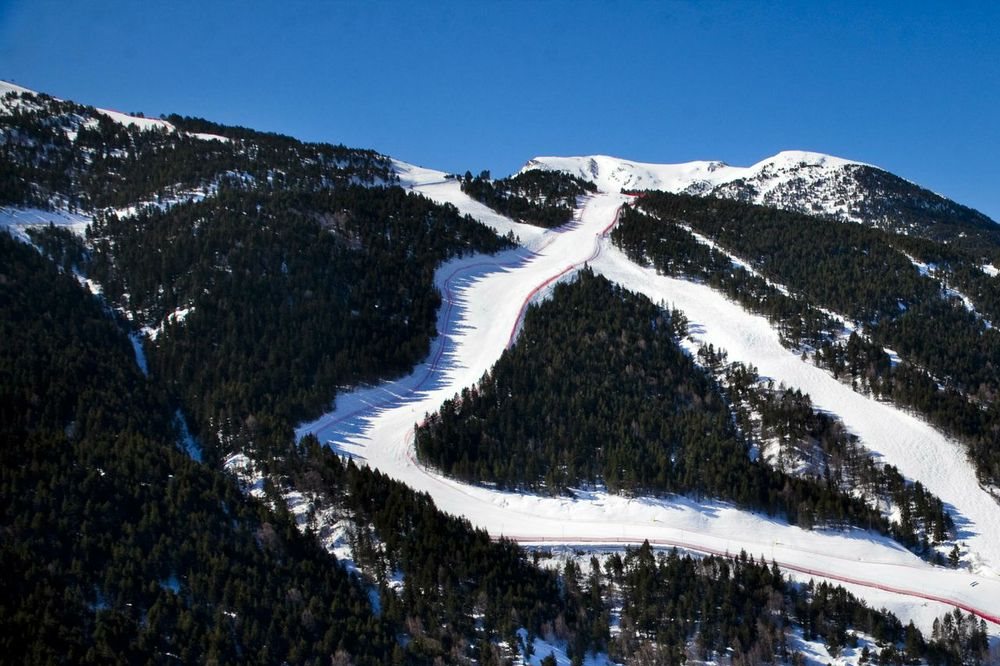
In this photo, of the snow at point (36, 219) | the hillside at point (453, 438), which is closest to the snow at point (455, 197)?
the hillside at point (453, 438)

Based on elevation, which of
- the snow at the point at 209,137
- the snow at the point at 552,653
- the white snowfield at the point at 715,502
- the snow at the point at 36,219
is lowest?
the snow at the point at 552,653

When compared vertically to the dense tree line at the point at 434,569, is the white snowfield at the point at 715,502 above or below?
above

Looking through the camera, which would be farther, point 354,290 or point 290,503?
point 354,290

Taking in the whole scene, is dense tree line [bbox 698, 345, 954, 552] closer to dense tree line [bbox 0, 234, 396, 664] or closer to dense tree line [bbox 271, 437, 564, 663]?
dense tree line [bbox 271, 437, 564, 663]

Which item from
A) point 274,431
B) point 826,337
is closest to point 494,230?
point 826,337

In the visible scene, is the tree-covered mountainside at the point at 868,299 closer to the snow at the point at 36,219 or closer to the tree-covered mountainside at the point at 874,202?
the tree-covered mountainside at the point at 874,202

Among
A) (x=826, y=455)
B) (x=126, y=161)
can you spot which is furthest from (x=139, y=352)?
(x=826, y=455)

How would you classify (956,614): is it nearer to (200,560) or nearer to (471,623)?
(471,623)

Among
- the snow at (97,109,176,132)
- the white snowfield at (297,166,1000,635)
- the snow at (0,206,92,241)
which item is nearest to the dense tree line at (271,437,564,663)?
the white snowfield at (297,166,1000,635)
